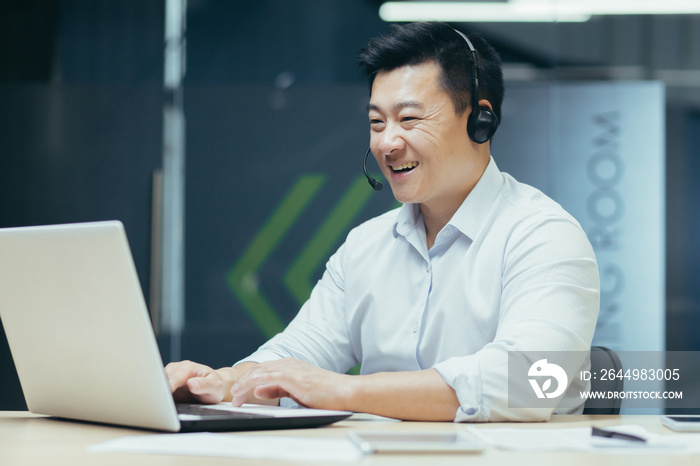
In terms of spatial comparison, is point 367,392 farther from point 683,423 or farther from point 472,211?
point 472,211

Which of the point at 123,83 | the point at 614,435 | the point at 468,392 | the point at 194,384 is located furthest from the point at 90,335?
the point at 123,83

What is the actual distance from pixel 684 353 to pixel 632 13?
169cm

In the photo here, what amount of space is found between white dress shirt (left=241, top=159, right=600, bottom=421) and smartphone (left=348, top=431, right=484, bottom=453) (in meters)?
0.28

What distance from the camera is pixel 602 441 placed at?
992mm

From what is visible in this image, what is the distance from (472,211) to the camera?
1.74 m

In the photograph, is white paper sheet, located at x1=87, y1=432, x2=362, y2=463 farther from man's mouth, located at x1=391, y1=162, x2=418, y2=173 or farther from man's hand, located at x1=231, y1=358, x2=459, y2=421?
man's mouth, located at x1=391, y1=162, x2=418, y2=173

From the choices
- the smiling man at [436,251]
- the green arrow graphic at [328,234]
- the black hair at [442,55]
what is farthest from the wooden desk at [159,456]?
the green arrow graphic at [328,234]

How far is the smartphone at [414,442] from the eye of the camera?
0.90 m

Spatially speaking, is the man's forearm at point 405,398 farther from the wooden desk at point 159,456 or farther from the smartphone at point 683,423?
the smartphone at point 683,423

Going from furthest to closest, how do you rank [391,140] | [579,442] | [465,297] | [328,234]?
[328,234] < [391,140] < [465,297] < [579,442]

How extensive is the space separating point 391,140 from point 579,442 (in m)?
0.94

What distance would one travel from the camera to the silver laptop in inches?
38.1

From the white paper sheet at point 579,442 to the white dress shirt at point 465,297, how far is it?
7.1 inches

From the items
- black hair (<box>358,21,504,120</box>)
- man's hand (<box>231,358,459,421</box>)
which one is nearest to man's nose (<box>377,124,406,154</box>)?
black hair (<box>358,21,504,120</box>)
